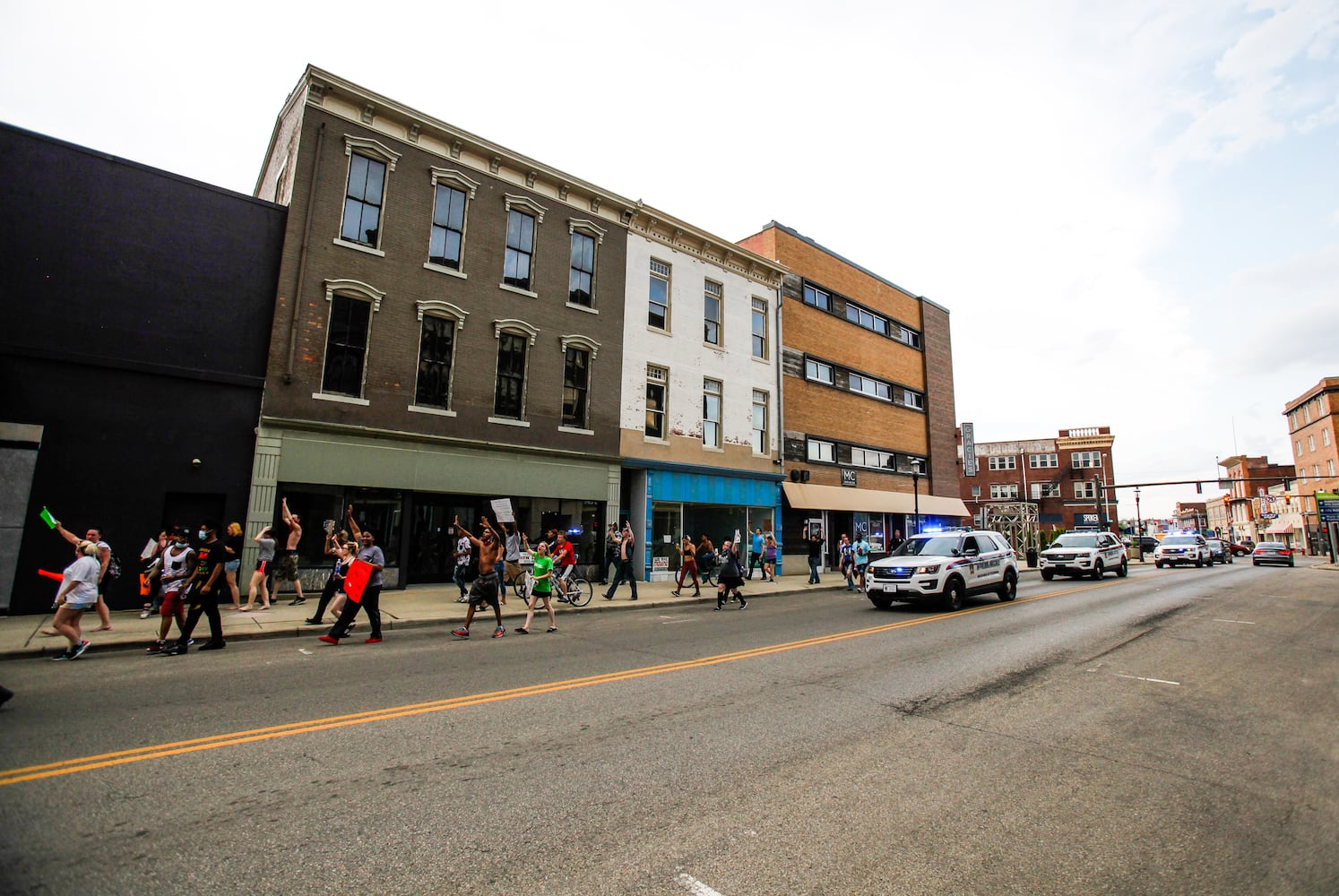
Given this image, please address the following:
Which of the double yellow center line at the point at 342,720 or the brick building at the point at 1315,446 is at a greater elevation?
the brick building at the point at 1315,446

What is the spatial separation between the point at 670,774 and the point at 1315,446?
8929cm

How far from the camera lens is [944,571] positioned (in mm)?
14367

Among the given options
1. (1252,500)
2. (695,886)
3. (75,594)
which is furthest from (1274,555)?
(1252,500)

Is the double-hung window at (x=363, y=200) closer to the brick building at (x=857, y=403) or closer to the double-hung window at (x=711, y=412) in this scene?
the double-hung window at (x=711, y=412)

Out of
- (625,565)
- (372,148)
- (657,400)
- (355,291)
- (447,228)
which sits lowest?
(625,565)

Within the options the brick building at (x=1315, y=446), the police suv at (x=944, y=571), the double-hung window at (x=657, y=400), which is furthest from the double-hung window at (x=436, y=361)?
the brick building at (x=1315, y=446)

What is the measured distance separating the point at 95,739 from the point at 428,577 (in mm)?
12362

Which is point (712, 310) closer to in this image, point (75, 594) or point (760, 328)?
point (760, 328)

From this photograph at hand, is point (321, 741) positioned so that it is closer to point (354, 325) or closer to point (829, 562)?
point (354, 325)

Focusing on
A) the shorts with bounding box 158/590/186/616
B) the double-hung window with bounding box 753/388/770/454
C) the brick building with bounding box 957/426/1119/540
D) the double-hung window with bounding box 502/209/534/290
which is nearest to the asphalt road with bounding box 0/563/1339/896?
the shorts with bounding box 158/590/186/616

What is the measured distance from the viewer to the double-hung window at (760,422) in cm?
2572

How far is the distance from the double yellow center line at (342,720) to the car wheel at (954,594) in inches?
239

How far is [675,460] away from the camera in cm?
2259

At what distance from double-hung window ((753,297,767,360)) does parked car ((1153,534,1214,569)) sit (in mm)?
26632
